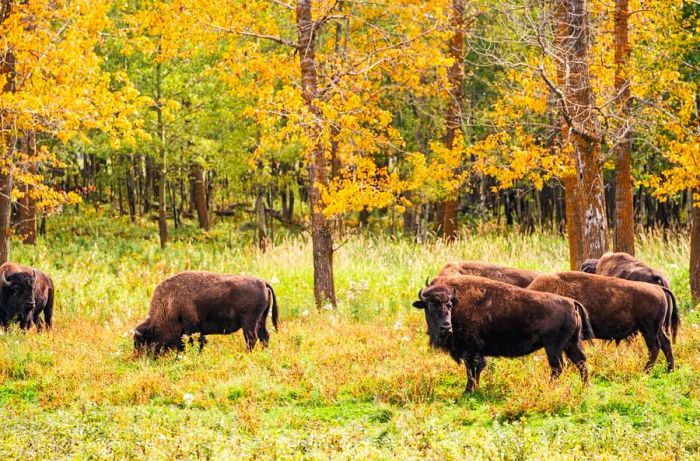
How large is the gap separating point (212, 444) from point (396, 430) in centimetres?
197

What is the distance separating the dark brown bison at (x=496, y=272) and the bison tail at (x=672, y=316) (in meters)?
2.62

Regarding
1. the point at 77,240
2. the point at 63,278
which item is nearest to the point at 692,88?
the point at 63,278

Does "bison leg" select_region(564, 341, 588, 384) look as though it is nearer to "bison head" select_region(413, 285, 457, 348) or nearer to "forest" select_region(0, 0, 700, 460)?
"forest" select_region(0, 0, 700, 460)

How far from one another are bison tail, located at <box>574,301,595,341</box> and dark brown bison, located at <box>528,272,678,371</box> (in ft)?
1.65

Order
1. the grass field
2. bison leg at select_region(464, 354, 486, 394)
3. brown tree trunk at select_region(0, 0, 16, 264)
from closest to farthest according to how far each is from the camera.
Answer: the grass field → bison leg at select_region(464, 354, 486, 394) → brown tree trunk at select_region(0, 0, 16, 264)

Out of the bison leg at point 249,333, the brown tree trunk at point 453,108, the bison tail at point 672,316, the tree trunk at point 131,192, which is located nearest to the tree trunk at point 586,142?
the bison tail at point 672,316

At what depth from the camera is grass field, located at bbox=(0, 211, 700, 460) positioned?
8.27 m

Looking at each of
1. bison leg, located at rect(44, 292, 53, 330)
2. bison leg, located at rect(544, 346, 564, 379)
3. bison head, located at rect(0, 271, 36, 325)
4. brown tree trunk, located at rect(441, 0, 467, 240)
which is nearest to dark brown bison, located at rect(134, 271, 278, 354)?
bison head, located at rect(0, 271, 36, 325)

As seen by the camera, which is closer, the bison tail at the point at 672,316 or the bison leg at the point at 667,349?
the bison leg at the point at 667,349

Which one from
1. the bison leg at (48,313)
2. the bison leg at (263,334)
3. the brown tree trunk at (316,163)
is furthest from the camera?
the bison leg at (48,313)

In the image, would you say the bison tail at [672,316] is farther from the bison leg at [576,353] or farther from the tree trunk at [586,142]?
the tree trunk at [586,142]

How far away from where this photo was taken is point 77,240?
108 feet

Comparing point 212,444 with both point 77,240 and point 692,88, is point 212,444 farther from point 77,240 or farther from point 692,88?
point 77,240

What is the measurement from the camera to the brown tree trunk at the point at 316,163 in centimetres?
1555
